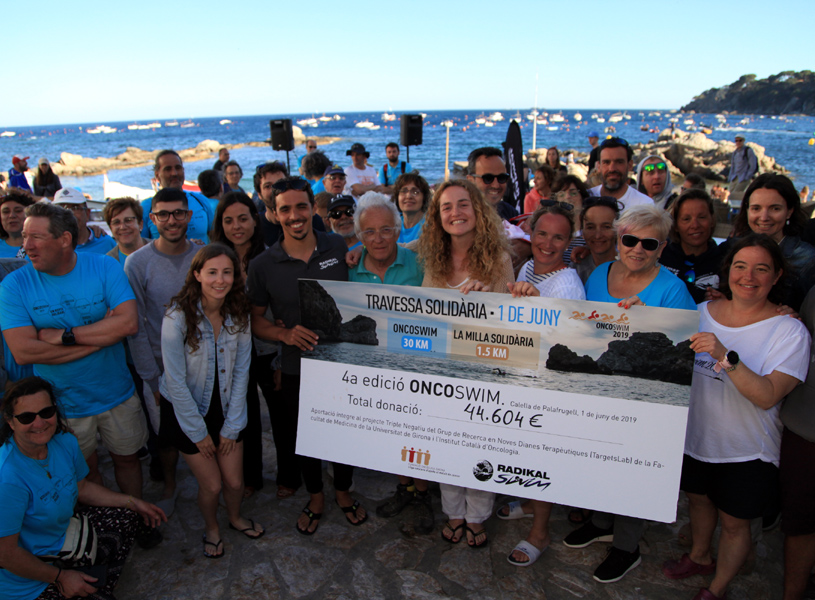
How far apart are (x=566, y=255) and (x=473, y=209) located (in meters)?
1.10

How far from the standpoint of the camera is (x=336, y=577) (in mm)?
2982

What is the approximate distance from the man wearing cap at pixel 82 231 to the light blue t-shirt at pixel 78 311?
3.97 ft

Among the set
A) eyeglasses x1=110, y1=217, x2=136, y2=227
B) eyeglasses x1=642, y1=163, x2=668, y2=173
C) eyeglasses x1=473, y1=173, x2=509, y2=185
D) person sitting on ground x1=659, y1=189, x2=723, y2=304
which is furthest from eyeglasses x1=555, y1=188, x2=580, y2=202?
eyeglasses x1=110, y1=217, x2=136, y2=227

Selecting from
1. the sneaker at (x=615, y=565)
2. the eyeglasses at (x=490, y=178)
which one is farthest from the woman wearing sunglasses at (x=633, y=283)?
the eyeglasses at (x=490, y=178)

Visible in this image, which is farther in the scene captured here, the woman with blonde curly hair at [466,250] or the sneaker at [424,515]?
the sneaker at [424,515]

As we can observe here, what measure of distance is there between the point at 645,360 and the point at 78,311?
11.0 feet

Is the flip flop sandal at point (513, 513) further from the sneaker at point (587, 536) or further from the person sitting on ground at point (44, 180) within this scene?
the person sitting on ground at point (44, 180)

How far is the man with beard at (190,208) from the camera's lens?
15.6 feet

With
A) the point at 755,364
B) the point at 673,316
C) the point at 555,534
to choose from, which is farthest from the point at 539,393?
the point at 555,534

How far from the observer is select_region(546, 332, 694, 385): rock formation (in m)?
2.41

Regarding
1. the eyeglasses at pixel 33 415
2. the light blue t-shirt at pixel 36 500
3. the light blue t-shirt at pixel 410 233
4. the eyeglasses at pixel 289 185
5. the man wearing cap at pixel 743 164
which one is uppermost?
the man wearing cap at pixel 743 164

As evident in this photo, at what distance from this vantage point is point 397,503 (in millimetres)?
3555

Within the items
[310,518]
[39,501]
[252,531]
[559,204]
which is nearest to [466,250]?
[559,204]

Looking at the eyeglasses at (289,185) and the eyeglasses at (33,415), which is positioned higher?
the eyeglasses at (289,185)
